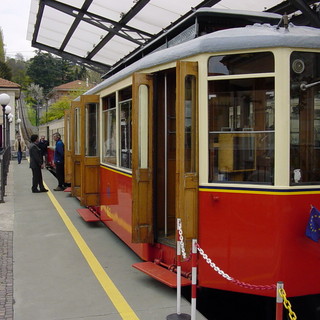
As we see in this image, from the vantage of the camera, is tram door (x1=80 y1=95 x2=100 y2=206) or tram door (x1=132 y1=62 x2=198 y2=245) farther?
tram door (x1=80 y1=95 x2=100 y2=206)

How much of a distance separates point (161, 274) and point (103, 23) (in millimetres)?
9207

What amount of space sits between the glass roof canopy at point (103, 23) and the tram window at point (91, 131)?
1939mm

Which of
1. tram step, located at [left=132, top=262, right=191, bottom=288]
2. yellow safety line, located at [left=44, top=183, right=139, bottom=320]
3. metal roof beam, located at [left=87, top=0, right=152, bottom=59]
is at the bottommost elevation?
yellow safety line, located at [left=44, top=183, right=139, bottom=320]

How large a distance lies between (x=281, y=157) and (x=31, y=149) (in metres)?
9.71

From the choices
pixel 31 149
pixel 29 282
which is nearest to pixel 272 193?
pixel 29 282

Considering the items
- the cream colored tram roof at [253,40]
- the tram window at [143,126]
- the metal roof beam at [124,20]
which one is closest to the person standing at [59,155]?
the metal roof beam at [124,20]

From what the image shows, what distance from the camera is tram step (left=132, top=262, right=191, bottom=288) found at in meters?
4.65

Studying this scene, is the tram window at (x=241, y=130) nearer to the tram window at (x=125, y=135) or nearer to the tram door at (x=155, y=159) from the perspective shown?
the tram door at (x=155, y=159)

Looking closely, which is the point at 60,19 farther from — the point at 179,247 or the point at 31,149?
the point at 179,247

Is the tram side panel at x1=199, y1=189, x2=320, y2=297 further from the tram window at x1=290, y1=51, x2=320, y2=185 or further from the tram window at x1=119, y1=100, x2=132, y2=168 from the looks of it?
the tram window at x1=119, y1=100, x2=132, y2=168

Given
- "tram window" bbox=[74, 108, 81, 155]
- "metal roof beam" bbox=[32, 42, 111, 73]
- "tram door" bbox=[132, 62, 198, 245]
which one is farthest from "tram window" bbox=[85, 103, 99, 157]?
"metal roof beam" bbox=[32, 42, 111, 73]

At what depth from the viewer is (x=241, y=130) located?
14.3 ft

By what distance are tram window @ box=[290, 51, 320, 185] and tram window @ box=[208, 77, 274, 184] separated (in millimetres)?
207

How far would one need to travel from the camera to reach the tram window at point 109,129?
7.04 m
